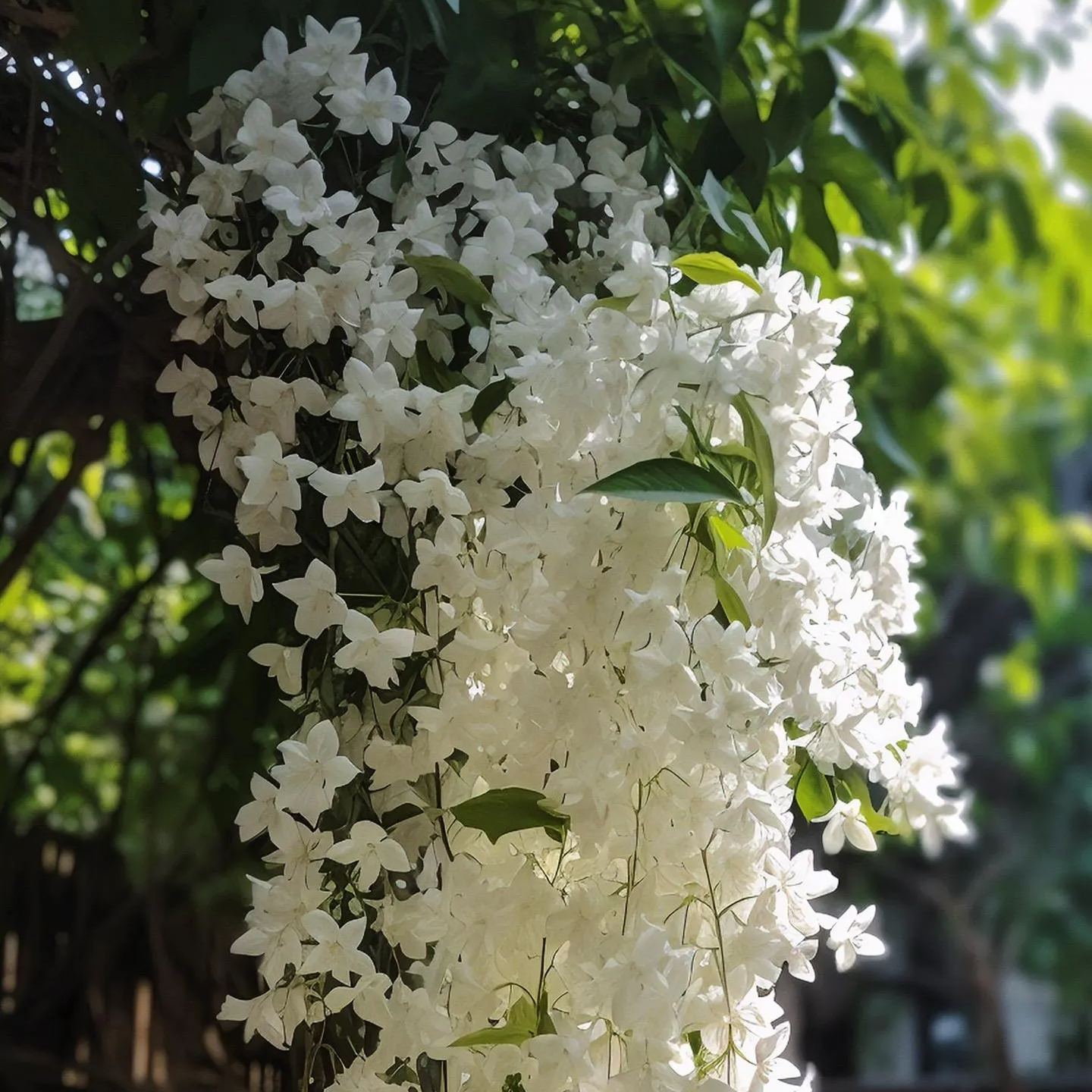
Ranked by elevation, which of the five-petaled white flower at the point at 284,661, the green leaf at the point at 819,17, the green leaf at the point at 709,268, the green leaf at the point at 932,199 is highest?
the green leaf at the point at 932,199

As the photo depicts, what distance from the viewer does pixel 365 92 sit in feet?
1.69

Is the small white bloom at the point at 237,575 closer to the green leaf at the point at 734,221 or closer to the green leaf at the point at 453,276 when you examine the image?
the green leaf at the point at 453,276

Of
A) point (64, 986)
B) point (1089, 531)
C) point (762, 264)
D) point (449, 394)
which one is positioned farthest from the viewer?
point (1089, 531)

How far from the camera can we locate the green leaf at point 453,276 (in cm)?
51

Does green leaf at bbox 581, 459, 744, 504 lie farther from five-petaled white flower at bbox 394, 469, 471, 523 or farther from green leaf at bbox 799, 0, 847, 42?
green leaf at bbox 799, 0, 847, 42

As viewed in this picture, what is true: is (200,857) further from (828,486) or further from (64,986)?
(828,486)

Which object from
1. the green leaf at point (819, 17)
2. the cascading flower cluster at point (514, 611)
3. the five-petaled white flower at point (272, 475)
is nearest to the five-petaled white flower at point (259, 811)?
the cascading flower cluster at point (514, 611)

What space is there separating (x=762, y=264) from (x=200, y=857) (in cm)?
90

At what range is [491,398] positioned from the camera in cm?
49

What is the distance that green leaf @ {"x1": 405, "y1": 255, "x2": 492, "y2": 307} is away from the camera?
0.51m

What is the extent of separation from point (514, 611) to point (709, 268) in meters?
0.17

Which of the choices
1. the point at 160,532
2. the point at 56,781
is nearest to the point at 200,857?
the point at 56,781

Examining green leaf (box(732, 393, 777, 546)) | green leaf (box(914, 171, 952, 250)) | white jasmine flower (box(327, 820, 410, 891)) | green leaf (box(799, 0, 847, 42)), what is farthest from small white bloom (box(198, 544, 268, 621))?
green leaf (box(914, 171, 952, 250))

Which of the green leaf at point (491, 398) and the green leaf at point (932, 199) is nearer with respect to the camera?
the green leaf at point (491, 398)
